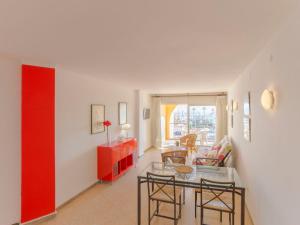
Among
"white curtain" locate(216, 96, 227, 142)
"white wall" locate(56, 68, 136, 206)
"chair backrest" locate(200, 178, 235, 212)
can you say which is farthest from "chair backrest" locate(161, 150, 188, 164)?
"white curtain" locate(216, 96, 227, 142)

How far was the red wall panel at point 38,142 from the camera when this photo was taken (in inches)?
103

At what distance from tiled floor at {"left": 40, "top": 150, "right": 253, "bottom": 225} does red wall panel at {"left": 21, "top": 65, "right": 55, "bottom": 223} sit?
13.7 inches

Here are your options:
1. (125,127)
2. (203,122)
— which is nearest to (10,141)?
(125,127)

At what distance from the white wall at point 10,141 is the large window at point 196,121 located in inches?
249

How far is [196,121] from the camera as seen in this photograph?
25.5ft

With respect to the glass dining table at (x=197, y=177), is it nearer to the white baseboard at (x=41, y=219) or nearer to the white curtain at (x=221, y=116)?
the white baseboard at (x=41, y=219)

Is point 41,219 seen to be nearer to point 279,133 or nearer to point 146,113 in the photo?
point 279,133

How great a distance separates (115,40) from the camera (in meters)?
1.85

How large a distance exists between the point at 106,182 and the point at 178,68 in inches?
122

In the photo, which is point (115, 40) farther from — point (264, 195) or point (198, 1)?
point (264, 195)

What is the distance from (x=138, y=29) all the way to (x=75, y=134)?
2631 millimetres

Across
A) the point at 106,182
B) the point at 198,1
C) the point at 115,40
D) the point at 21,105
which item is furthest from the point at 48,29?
the point at 106,182

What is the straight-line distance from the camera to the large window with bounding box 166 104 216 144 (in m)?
7.64

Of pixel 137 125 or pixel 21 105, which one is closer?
pixel 21 105
